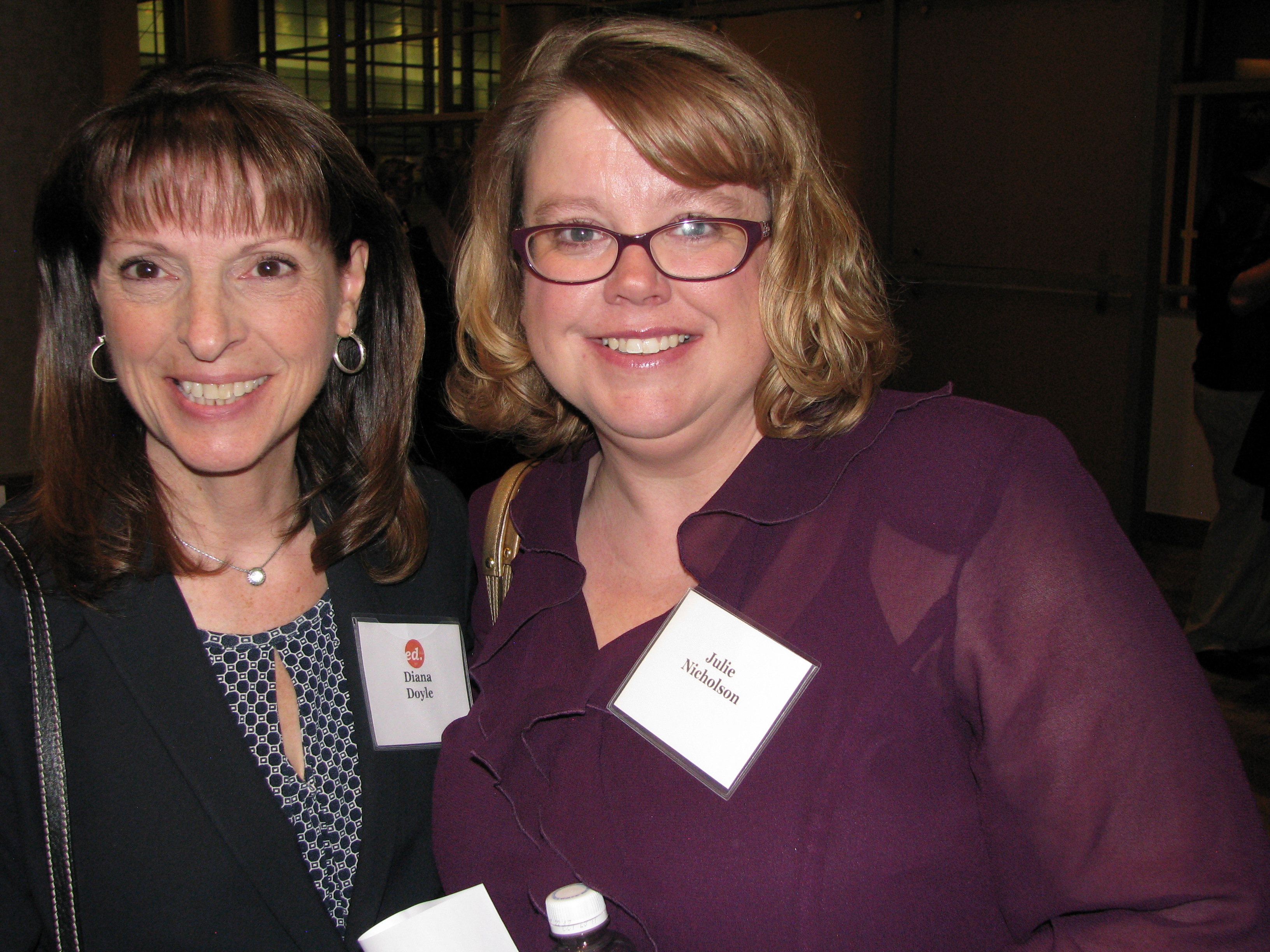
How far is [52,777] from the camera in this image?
128cm

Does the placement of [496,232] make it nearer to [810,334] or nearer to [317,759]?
[810,334]

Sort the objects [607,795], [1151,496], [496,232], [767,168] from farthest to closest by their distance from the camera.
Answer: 1. [1151,496]
2. [496,232]
3. [767,168]
4. [607,795]

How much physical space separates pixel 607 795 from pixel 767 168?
2.84 feet

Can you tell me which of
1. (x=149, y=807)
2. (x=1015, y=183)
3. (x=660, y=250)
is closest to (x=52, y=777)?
(x=149, y=807)

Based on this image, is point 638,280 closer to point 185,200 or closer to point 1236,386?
point 185,200

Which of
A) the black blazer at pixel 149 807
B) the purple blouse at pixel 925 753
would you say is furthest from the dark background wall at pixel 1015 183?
the black blazer at pixel 149 807

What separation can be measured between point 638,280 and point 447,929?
0.88 meters

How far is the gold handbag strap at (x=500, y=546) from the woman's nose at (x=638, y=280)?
50 cm

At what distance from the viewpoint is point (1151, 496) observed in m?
5.77

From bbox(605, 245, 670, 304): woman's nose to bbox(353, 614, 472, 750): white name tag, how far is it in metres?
0.68

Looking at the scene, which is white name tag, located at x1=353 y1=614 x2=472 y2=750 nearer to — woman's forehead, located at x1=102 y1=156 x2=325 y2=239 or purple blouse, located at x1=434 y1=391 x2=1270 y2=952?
purple blouse, located at x1=434 y1=391 x2=1270 y2=952

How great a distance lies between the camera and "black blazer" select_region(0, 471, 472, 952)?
1.29m

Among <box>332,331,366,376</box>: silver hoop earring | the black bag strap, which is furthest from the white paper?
<box>332,331,366,376</box>: silver hoop earring

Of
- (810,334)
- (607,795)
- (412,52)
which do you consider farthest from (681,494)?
(412,52)
